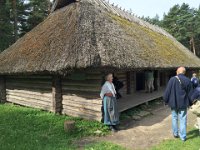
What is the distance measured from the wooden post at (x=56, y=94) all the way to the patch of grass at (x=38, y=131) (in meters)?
0.36

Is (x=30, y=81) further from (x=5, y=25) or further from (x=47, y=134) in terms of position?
(x=5, y=25)

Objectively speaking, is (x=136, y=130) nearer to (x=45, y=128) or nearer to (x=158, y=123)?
(x=158, y=123)

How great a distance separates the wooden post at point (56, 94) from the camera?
10.0 metres

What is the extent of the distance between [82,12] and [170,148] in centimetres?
691

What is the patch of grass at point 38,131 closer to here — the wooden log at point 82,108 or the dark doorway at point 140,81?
the wooden log at point 82,108

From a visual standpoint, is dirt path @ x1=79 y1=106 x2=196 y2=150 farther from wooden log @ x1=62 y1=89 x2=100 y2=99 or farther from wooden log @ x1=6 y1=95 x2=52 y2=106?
wooden log @ x1=6 y1=95 x2=52 y2=106

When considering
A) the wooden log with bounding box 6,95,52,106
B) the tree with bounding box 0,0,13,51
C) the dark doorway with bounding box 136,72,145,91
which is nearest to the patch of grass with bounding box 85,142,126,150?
the wooden log with bounding box 6,95,52,106

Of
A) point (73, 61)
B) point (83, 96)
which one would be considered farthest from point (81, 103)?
point (73, 61)

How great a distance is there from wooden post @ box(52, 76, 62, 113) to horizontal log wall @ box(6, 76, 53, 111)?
0.46m

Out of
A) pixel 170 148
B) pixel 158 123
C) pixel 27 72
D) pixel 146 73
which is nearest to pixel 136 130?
pixel 158 123

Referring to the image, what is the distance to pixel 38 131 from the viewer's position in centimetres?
789

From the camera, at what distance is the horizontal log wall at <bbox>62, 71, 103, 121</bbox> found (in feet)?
28.7

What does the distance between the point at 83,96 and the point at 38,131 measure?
7.07ft

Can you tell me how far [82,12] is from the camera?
1066 centimetres
